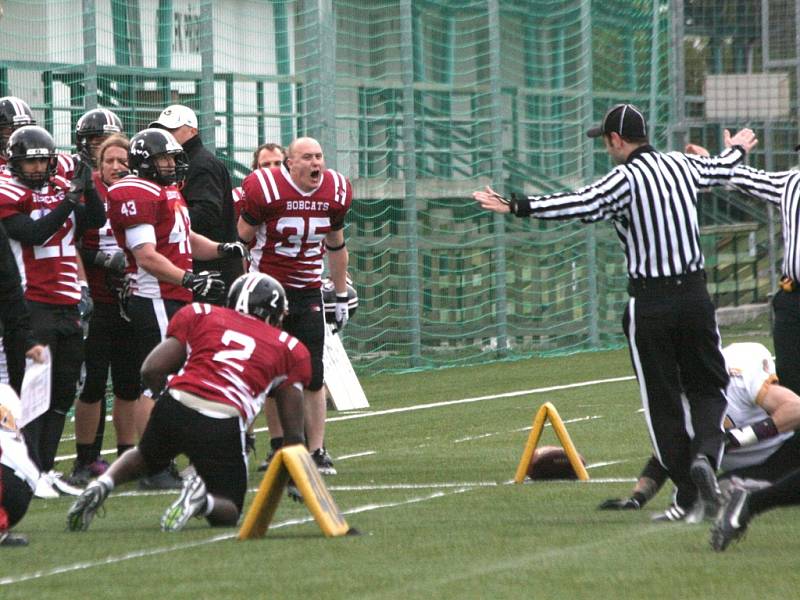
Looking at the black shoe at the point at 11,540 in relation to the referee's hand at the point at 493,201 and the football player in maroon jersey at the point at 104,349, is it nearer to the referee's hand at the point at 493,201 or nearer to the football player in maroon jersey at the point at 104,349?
the referee's hand at the point at 493,201

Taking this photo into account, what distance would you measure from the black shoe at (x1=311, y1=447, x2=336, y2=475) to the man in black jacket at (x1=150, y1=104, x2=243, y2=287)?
1.49 metres

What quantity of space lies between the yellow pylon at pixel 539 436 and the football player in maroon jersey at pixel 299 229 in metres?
1.47

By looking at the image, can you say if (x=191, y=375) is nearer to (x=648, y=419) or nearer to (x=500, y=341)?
(x=648, y=419)

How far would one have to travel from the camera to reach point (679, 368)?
27.2 feet

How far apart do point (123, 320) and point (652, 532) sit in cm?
401

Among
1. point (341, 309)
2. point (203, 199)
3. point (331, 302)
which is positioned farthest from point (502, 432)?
point (203, 199)

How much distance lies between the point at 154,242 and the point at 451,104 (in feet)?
37.2

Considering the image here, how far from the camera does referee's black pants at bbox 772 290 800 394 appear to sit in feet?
30.4

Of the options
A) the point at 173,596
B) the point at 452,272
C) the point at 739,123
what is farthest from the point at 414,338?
the point at 173,596

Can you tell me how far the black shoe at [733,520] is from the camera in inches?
273

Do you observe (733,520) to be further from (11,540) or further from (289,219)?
(289,219)

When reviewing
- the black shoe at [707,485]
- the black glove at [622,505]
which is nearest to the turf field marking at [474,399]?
the black glove at [622,505]

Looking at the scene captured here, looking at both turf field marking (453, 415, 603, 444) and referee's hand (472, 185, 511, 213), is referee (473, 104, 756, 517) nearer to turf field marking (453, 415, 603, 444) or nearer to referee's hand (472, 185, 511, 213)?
referee's hand (472, 185, 511, 213)

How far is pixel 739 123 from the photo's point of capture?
2494 centimetres
